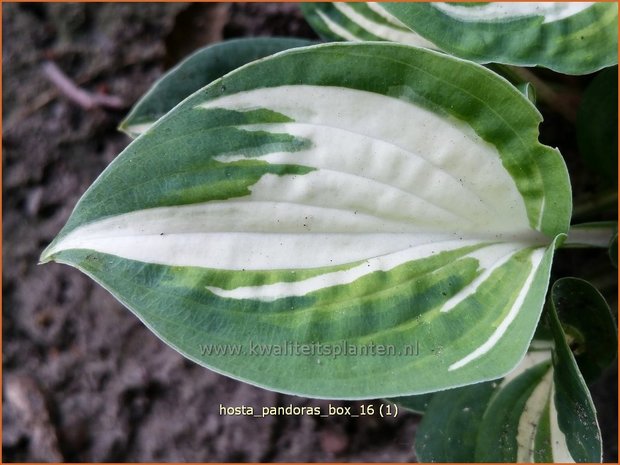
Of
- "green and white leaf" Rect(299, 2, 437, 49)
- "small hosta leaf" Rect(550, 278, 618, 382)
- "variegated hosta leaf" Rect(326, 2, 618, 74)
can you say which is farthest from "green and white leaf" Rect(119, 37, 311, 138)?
"small hosta leaf" Rect(550, 278, 618, 382)

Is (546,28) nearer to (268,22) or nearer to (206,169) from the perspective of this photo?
(206,169)

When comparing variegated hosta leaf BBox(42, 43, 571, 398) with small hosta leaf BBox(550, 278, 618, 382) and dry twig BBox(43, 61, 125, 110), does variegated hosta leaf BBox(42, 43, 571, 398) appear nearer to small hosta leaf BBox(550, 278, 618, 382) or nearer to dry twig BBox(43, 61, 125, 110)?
small hosta leaf BBox(550, 278, 618, 382)

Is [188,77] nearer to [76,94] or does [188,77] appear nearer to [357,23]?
[357,23]

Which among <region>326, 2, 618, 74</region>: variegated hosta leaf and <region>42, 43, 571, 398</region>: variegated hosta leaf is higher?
<region>326, 2, 618, 74</region>: variegated hosta leaf

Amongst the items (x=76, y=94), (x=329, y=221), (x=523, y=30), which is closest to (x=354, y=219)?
(x=329, y=221)

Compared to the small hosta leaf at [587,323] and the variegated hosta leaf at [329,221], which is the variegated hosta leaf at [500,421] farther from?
the variegated hosta leaf at [329,221]

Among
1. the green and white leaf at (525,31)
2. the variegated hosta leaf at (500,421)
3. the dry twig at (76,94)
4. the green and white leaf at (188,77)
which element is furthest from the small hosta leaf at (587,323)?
the dry twig at (76,94)
